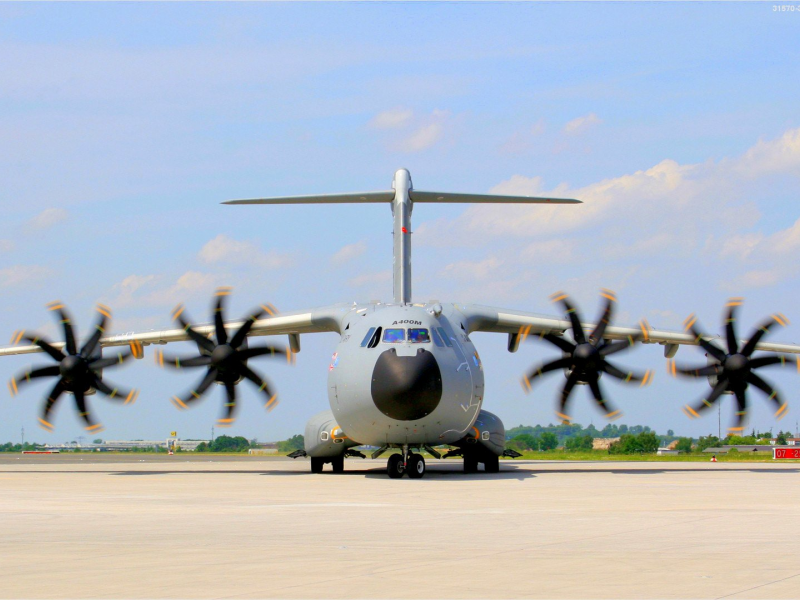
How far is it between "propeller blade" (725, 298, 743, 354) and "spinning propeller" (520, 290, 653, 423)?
2.72 meters

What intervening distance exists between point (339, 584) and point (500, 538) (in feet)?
10.7

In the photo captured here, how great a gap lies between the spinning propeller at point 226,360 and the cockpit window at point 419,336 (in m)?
4.62

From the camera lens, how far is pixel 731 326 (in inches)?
1055

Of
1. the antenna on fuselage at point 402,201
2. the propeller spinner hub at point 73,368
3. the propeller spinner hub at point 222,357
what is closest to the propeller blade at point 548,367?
the antenna on fuselage at point 402,201

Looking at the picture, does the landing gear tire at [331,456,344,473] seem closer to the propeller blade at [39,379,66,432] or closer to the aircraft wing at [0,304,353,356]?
the aircraft wing at [0,304,353,356]

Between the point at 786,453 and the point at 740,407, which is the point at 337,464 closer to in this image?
the point at 740,407

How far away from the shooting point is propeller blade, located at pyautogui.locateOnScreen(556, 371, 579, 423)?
25984 millimetres

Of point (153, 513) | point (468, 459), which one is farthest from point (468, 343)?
point (153, 513)

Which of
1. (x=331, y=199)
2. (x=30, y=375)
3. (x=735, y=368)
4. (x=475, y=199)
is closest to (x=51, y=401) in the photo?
(x=30, y=375)

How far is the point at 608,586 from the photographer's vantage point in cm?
732

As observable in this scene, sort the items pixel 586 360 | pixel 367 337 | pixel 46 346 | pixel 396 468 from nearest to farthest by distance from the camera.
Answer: pixel 367 337, pixel 396 468, pixel 586 360, pixel 46 346

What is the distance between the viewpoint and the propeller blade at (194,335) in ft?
87.2

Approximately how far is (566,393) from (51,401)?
535 inches

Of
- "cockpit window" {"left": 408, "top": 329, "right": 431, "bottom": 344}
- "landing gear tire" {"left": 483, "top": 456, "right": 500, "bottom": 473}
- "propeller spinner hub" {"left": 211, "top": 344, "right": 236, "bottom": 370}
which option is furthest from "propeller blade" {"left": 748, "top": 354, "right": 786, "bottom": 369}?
"propeller spinner hub" {"left": 211, "top": 344, "right": 236, "bottom": 370}
